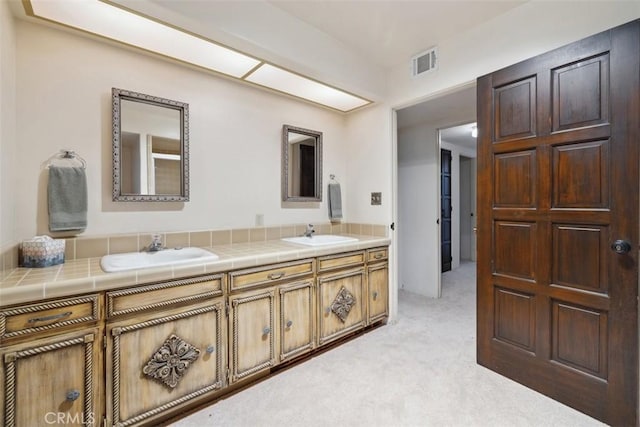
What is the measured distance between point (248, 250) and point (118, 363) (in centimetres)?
96

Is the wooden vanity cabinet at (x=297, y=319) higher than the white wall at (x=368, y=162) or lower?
lower

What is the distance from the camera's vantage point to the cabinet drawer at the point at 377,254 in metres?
2.67

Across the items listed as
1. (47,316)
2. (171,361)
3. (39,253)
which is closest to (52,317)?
(47,316)

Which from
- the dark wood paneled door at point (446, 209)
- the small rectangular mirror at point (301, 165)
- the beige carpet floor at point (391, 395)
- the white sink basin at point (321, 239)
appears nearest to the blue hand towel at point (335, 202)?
the small rectangular mirror at point (301, 165)

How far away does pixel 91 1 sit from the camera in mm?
1520

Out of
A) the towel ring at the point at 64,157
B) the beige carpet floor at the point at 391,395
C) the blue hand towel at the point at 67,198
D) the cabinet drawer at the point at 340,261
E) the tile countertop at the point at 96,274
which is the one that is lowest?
the beige carpet floor at the point at 391,395

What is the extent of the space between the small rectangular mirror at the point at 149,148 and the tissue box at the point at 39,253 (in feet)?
1.46

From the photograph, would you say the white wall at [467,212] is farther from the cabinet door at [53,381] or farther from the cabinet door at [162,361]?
the cabinet door at [53,381]

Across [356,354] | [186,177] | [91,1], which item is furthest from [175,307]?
[91,1]

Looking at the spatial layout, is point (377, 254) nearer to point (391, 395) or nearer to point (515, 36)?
point (391, 395)

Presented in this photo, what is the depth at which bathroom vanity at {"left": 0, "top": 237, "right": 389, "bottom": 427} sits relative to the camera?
1.20 metres

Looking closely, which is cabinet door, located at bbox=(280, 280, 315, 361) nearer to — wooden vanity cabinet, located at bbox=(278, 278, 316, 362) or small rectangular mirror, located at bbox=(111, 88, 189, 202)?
wooden vanity cabinet, located at bbox=(278, 278, 316, 362)

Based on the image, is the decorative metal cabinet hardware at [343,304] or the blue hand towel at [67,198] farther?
the decorative metal cabinet hardware at [343,304]

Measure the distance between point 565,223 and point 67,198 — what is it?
3.03 meters
